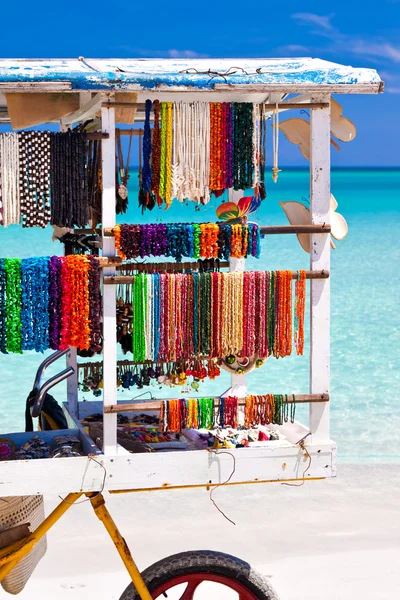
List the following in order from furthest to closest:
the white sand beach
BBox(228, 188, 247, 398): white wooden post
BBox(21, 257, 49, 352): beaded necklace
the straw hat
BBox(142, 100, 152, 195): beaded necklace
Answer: the white sand beach < BBox(228, 188, 247, 398): white wooden post < the straw hat < BBox(142, 100, 152, 195): beaded necklace < BBox(21, 257, 49, 352): beaded necklace

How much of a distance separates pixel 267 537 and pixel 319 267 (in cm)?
417

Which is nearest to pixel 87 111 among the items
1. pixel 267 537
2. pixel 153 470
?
pixel 153 470

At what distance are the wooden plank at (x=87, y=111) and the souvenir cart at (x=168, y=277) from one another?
30mm

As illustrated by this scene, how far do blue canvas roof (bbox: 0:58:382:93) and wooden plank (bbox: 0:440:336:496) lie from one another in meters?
1.46

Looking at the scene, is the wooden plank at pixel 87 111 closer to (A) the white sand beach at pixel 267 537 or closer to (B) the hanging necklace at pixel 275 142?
(B) the hanging necklace at pixel 275 142

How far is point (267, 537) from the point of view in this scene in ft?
27.0

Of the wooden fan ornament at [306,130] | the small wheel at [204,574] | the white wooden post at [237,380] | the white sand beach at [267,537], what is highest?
the wooden fan ornament at [306,130]

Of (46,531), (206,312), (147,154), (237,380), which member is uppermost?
(147,154)

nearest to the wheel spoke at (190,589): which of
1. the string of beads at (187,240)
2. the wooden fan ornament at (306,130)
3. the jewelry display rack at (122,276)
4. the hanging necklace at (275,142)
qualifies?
the jewelry display rack at (122,276)

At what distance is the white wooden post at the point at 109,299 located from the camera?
4305 mm

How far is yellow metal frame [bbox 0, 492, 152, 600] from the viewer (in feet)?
14.9

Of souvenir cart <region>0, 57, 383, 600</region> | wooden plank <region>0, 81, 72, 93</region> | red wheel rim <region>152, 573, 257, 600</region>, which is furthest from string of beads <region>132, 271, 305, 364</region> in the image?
red wheel rim <region>152, 573, 257, 600</region>

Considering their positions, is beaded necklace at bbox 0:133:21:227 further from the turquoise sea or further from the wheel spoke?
the wheel spoke

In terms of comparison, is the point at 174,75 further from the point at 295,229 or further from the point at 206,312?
the point at 206,312
